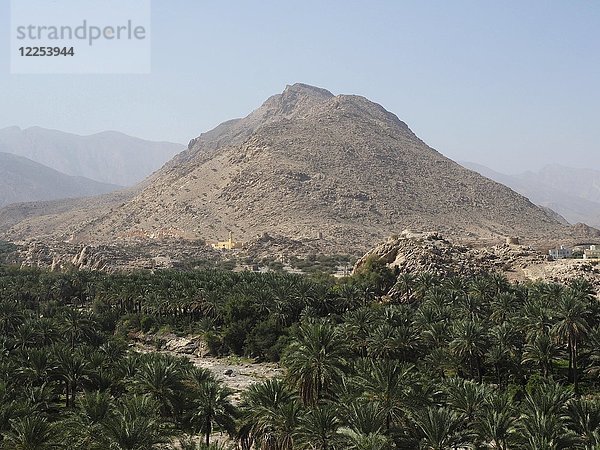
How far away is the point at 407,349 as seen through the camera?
3500 centimetres

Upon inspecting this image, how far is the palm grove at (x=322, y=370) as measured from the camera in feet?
72.2

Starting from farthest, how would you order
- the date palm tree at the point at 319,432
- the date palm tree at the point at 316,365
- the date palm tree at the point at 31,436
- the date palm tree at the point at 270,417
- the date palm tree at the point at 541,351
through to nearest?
the date palm tree at the point at 541,351, the date palm tree at the point at 316,365, the date palm tree at the point at 270,417, the date palm tree at the point at 31,436, the date palm tree at the point at 319,432

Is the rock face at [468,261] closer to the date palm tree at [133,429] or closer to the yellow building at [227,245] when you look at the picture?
the date palm tree at [133,429]

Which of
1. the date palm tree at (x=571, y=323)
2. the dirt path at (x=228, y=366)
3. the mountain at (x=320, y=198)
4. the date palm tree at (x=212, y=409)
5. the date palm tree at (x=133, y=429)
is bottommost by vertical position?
the dirt path at (x=228, y=366)

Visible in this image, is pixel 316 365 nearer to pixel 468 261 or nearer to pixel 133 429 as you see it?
pixel 133 429

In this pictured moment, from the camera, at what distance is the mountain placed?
12888cm

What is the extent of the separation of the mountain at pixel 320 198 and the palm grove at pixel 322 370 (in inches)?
2210

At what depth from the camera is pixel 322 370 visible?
26.9 m

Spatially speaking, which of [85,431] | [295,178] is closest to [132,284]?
[85,431]

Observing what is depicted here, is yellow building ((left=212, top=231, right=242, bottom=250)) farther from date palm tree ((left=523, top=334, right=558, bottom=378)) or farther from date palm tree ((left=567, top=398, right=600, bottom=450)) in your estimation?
date palm tree ((left=567, top=398, right=600, bottom=450))

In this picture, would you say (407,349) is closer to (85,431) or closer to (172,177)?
(85,431)

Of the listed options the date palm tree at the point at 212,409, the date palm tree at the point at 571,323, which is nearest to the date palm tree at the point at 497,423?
the date palm tree at the point at 212,409

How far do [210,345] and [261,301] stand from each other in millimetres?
5528

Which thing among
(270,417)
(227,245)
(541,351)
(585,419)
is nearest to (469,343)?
(541,351)
